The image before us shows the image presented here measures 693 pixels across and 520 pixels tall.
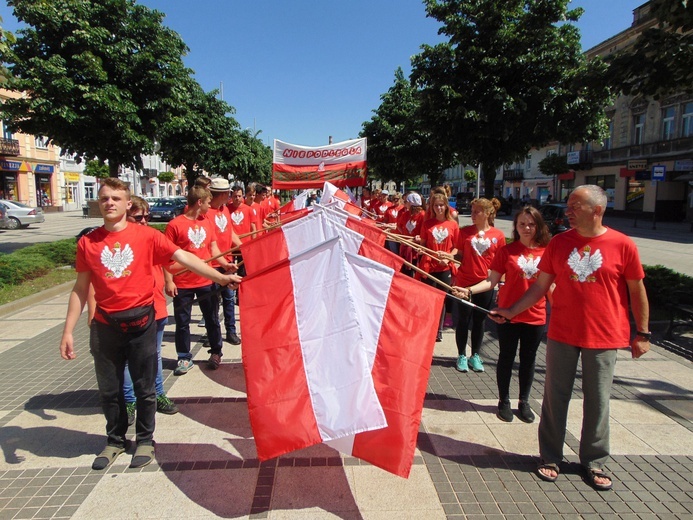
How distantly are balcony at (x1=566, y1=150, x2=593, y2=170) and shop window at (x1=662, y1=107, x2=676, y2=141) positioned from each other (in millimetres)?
7872

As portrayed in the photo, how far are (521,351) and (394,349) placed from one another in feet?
5.91

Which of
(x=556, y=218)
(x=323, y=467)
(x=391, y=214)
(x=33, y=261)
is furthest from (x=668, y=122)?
(x=323, y=467)

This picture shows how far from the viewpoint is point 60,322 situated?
756 centimetres

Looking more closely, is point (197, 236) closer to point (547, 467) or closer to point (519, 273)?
point (519, 273)

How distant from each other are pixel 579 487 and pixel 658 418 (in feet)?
5.24

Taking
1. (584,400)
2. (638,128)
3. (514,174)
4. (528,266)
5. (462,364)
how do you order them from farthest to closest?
(514,174)
(638,128)
(462,364)
(528,266)
(584,400)

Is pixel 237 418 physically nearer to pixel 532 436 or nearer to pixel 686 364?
pixel 532 436

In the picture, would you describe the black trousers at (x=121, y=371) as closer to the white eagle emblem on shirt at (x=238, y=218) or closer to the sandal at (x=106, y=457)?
the sandal at (x=106, y=457)

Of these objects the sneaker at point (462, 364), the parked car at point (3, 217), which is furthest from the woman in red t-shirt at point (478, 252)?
the parked car at point (3, 217)

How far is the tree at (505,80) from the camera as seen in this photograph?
971 cm

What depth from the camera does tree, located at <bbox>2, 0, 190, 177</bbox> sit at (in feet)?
37.0

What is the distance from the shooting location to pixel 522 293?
411 centimetres

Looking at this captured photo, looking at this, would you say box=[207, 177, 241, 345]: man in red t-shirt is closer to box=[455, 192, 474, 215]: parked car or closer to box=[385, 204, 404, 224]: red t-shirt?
box=[385, 204, 404, 224]: red t-shirt

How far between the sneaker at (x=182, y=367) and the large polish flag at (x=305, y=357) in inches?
Answer: 99.2
